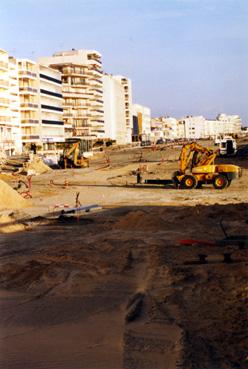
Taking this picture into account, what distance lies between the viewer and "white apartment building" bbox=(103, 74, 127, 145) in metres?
140

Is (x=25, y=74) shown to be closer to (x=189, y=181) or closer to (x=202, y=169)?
(x=189, y=181)

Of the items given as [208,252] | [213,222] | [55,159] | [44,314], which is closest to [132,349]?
[44,314]

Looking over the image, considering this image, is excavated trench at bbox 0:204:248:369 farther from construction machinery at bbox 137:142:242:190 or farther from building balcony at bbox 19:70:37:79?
building balcony at bbox 19:70:37:79

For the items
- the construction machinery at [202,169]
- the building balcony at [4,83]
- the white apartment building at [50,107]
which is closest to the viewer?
the construction machinery at [202,169]

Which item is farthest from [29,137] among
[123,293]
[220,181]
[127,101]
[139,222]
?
[123,293]

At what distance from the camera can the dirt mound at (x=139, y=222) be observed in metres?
17.7

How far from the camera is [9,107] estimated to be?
83688 millimetres

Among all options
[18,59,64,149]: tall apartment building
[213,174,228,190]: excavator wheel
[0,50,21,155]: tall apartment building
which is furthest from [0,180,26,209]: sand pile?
[18,59,64,149]: tall apartment building

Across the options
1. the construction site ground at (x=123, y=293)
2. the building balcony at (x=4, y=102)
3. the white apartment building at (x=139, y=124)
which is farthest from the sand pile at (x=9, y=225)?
the white apartment building at (x=139, y=124)

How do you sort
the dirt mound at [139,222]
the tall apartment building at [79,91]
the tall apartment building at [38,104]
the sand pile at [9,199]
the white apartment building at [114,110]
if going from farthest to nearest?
the white apartment building at [114,110] → the tall apartment building at [79,91] → the tall apartment building at [38,104] → the sand pile at [9,199] → the dirt mound at [139,222]

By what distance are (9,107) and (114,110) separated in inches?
2507

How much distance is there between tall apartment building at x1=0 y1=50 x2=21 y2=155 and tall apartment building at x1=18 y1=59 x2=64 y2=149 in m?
1.73

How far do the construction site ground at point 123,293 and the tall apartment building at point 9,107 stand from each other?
6230 cm

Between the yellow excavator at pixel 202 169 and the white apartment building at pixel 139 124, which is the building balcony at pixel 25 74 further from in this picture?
the white apartment building at pixel 139 124
